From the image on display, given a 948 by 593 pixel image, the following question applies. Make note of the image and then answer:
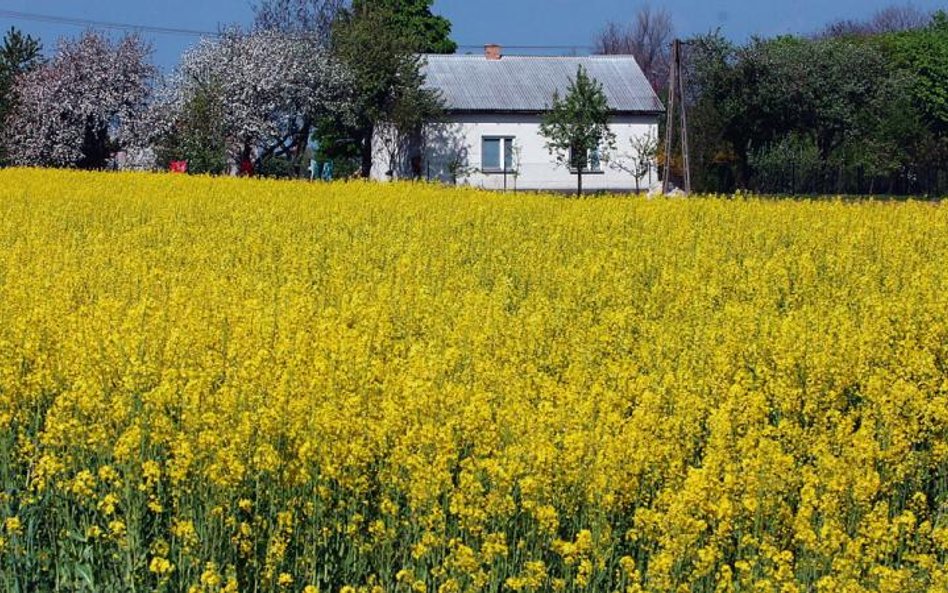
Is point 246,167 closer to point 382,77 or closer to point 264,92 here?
point 264,92

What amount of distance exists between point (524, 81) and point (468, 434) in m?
51.4

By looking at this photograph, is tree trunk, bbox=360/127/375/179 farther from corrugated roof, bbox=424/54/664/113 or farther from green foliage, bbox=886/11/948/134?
green foliage, bbox=886/11/948/134

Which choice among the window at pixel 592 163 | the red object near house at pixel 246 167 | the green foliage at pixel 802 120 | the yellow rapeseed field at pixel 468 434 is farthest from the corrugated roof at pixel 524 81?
the yellow rapeseed field at pixel 468 434

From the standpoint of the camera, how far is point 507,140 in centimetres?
5603

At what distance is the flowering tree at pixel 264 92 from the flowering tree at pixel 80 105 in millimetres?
1925

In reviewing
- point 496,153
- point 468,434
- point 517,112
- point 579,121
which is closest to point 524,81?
point 517,112

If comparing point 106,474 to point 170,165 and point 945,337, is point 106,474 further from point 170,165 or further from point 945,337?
point 170,165

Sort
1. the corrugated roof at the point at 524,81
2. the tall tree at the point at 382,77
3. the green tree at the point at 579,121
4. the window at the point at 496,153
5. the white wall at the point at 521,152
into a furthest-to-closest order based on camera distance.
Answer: the corrugated roof at the point at 524,81, the window at the point at 496,153, the white wall at the point at 521,152, the tall tree at the point at 382,77, the green tree at the point at 579,121

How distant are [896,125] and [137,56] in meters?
28.5

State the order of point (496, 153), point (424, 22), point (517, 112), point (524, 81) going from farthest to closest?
point (424, 22) → point (524, 81) → point (496, 153) → point (517, 112)

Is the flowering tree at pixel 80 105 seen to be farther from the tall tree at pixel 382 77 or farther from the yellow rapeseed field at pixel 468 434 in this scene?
the yellow rapeseed field at pixel 468 434

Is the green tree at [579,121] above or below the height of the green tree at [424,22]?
below

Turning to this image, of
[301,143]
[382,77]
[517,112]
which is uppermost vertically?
[382,77]

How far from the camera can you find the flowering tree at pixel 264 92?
50531mm
